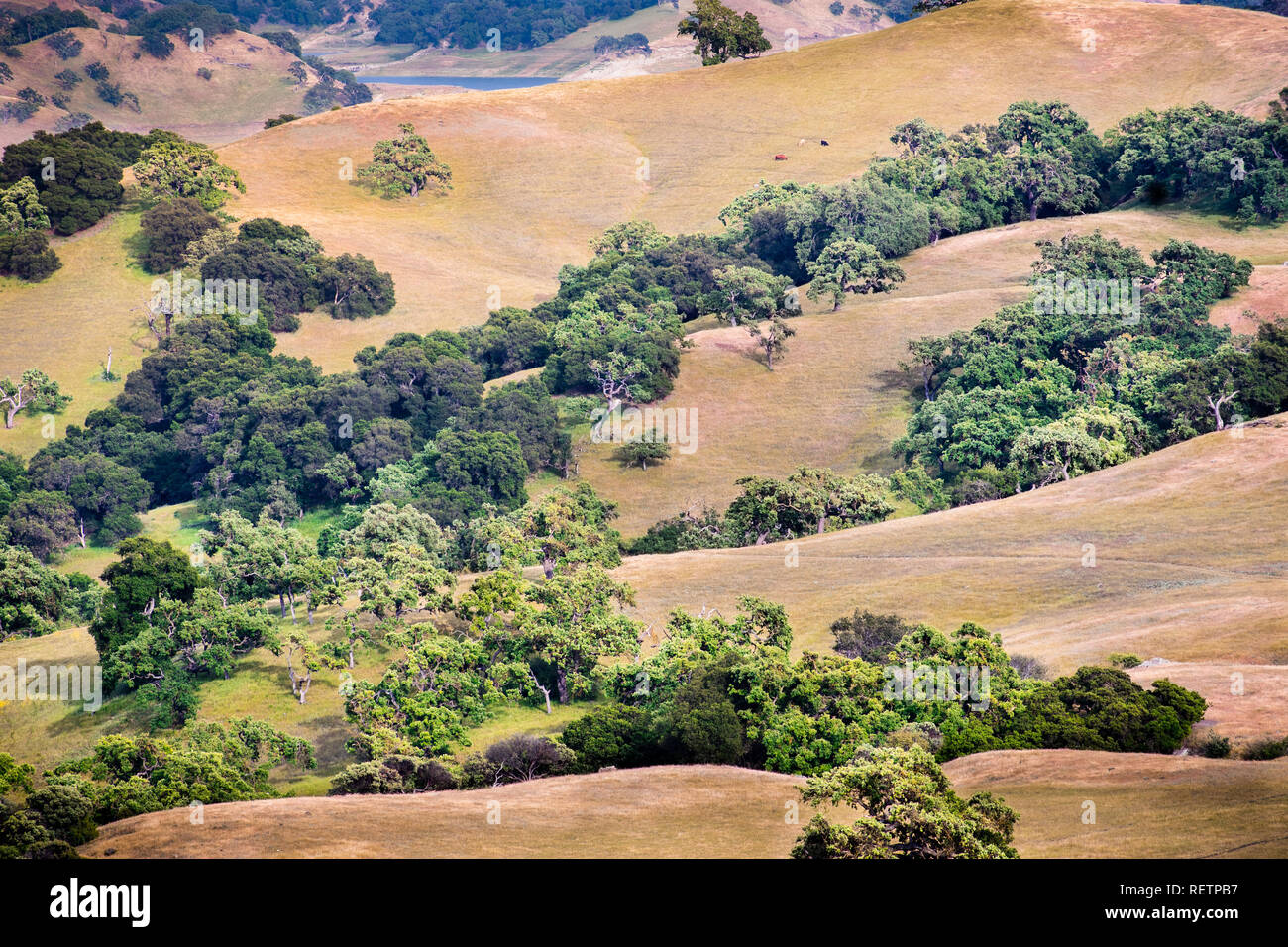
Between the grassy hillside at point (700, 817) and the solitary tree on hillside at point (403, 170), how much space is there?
118m

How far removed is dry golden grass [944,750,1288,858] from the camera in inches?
1257

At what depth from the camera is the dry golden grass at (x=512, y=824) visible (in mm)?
34750

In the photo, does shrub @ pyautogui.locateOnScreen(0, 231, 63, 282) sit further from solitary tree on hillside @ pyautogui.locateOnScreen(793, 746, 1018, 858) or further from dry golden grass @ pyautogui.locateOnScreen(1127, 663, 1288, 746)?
solitary tree on hillside @ pyautogui.locateOnScreen(793, 746, 1018, 858)

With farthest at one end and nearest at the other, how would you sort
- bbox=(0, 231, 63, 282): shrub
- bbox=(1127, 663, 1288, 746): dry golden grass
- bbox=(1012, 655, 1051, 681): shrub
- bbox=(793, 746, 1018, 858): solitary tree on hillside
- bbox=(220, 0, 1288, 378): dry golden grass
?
1. bbox=(220, 0, 1288, 378): dry golden grass
2. bbox=(0, 231, 63, 282): shrub
3. bbox=(1012, 655, 1051, 681): shrub
4. bbox=(1127, 663, 1288, 746): dry golden grass
5. bbox=(793, 746, 1018, 858): solitary tree on hillside

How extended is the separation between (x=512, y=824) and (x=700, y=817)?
17.9 feet

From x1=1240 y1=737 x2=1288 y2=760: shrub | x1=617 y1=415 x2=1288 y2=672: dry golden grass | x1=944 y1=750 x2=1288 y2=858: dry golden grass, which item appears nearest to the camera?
x1=944 y1=750 x2=1288 y2=858: dry golden grass

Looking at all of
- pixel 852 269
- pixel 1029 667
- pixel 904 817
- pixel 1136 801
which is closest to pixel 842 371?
pixel 852 269

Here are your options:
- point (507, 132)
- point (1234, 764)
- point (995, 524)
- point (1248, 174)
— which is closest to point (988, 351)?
point (995, 524)

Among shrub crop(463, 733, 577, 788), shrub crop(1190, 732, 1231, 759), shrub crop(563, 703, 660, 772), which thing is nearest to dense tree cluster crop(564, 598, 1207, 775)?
shrub crop(563, 703, 660, 772)

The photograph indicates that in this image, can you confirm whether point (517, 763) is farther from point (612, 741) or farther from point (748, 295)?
point (748, 295)

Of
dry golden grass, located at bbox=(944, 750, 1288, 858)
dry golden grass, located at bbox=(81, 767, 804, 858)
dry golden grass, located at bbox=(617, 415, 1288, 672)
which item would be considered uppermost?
dry golden grass, located at bbox=(617, 415, 1288, 672)

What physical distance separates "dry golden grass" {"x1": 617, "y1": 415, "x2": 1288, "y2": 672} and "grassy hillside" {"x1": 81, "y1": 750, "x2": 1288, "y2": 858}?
33.1 ft

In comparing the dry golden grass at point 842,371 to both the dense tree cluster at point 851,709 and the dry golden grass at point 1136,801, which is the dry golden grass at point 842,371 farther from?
the dry golden grass at point 1136,801

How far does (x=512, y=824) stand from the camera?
120 feet
